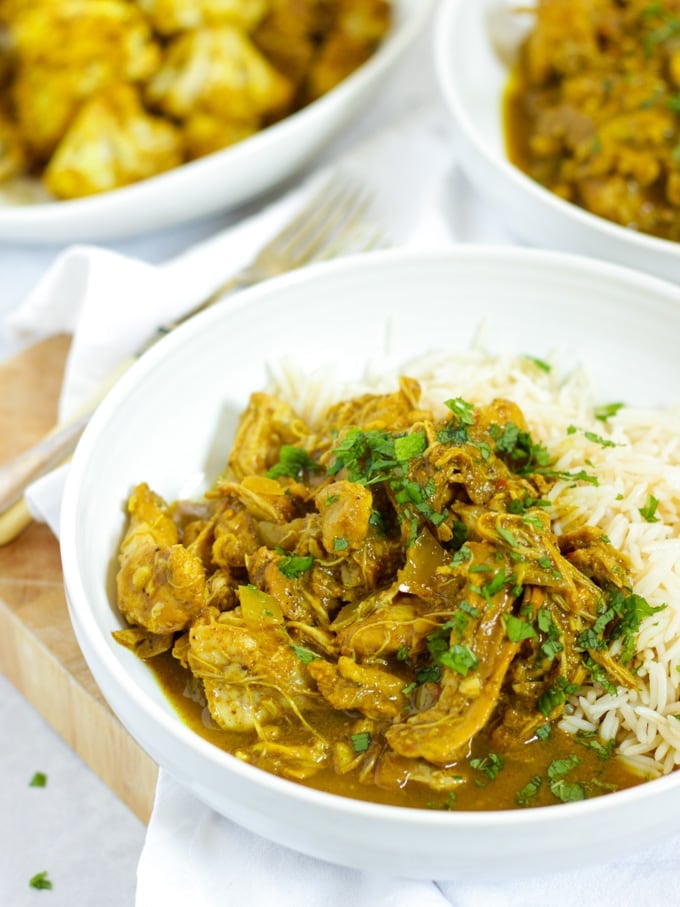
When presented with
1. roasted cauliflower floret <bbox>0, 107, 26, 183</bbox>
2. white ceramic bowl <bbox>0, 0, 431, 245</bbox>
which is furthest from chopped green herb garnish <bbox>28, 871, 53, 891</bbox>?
roasted cauliflower floret <bbox>0, 107, 26, 183</bbox>

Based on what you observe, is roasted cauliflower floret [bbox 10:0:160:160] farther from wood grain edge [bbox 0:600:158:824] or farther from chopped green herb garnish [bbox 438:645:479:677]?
chopped green herb garnish [bbox 438:645:479:677]

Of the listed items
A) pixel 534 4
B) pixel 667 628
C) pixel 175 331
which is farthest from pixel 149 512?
pixel 534 4

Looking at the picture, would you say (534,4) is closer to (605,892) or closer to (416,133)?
(416,133)

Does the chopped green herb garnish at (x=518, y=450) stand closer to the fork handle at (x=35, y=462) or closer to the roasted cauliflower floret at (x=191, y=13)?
the fork handle at (x=35, y=462)

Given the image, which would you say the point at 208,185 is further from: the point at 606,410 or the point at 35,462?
the point at 606,410

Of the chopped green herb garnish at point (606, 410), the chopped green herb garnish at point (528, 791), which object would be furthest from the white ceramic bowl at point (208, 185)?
the chopped green herb garnish at point (528, 791)
